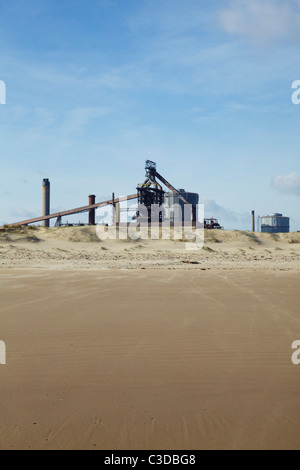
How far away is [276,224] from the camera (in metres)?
61.9

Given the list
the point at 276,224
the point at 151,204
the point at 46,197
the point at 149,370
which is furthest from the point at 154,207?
the point at 149,370

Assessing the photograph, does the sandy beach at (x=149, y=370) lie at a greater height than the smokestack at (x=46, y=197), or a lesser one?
lesser

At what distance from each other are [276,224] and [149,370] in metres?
61.4

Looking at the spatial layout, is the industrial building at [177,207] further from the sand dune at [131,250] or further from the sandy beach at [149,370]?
the sandy beach at [149,370]

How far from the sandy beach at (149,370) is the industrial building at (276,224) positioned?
183 ft

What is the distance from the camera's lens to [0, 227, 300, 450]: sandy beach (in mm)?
2809

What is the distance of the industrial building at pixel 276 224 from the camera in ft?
202

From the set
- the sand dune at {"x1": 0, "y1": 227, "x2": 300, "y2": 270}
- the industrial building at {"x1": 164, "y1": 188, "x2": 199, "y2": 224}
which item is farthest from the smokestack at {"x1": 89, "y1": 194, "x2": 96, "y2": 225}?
the sand dune at {"x1": 0, "y1": 227, "x2": 300, "y2": 270}

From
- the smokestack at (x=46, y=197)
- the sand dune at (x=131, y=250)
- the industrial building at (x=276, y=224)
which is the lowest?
the sand dune at (x=131, y=250)

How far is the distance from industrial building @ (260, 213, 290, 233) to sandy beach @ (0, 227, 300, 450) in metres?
A: 55.8

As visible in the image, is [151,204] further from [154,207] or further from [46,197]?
[46,197]

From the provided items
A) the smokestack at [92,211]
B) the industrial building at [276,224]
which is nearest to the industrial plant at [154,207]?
the smokestack at [92,211]

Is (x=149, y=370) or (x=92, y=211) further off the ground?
(x=92, y=211)
